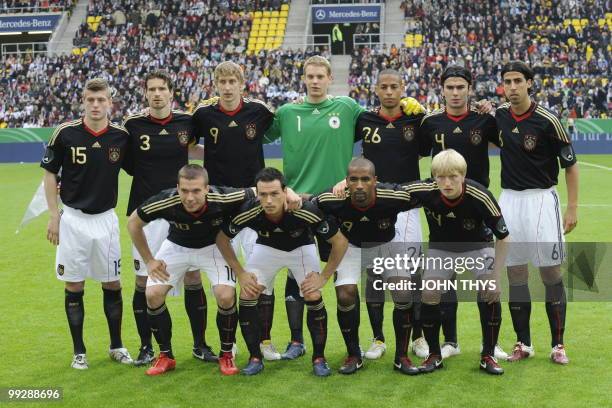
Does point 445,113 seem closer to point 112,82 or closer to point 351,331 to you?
point 351,331

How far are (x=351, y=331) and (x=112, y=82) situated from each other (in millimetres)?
31886

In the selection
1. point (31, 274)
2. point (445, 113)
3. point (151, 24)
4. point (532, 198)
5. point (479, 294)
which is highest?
point (151, 24)

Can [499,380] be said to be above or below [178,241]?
below

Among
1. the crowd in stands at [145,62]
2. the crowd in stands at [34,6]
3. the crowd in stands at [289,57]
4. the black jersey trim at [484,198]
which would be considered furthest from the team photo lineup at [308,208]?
the crowd in stands at [34,6]

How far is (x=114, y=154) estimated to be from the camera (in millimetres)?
6801

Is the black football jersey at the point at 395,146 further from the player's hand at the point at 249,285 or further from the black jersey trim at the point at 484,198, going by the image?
the player's hand at the point at 249,285

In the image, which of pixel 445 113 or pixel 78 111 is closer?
pixel 445 113

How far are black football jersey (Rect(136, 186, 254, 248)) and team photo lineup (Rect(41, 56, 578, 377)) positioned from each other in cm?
1

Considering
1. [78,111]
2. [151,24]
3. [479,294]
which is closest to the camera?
[479,294]

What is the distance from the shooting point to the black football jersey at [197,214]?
20.7ft

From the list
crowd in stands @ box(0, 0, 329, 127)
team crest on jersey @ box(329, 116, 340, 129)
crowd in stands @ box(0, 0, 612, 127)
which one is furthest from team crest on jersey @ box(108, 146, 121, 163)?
crowd in stands @ box(0, 0, 329, 127)

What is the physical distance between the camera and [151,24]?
40.7 m

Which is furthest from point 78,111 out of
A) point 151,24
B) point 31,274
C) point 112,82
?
point 31,274

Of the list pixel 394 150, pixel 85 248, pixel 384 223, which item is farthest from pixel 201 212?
pixel 394 150
